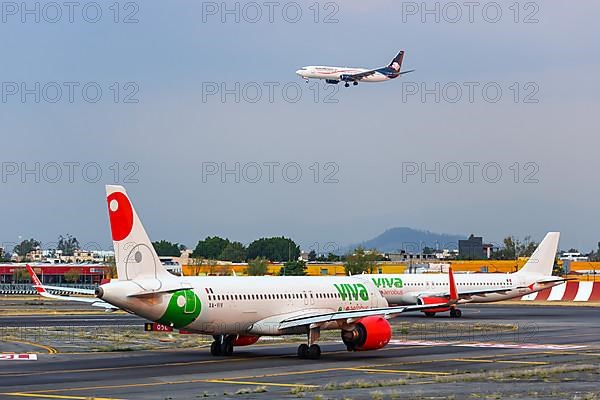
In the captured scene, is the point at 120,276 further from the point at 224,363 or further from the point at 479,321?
the point at 479,321

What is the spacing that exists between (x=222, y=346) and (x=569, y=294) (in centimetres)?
6383

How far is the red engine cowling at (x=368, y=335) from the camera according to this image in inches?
1578

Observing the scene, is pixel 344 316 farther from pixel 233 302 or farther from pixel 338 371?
pixel 338 371

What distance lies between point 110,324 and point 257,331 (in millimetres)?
24850

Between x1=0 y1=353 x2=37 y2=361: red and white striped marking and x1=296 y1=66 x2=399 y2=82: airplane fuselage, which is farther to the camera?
x1=296 y1=66 x2=399 y2=82: airplane fuselage

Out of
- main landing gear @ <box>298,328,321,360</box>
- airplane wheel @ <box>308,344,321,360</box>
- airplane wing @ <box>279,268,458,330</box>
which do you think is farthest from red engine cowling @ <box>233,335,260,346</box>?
airplane wheel @ <box>308,344,321,360</box>

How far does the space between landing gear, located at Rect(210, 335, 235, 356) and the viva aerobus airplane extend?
39 millimetres

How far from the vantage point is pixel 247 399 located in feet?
88.7

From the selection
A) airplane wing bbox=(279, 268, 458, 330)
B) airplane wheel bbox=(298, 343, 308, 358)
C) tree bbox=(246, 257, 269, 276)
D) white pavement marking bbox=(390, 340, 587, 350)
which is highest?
tree bbox=(246, 257, 269, 276)

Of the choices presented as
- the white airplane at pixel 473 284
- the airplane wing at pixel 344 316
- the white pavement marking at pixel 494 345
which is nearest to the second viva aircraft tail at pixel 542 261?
the white airplane at pixel 473 284

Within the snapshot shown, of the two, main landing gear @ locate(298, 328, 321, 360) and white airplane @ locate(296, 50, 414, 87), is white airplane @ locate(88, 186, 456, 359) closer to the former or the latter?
main landing gear @ locate(298, 328, 321, 360)

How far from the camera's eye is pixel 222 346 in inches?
1645

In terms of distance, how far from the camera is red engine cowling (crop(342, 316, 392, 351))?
40.1 metres

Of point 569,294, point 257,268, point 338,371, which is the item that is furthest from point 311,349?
point 257,268
